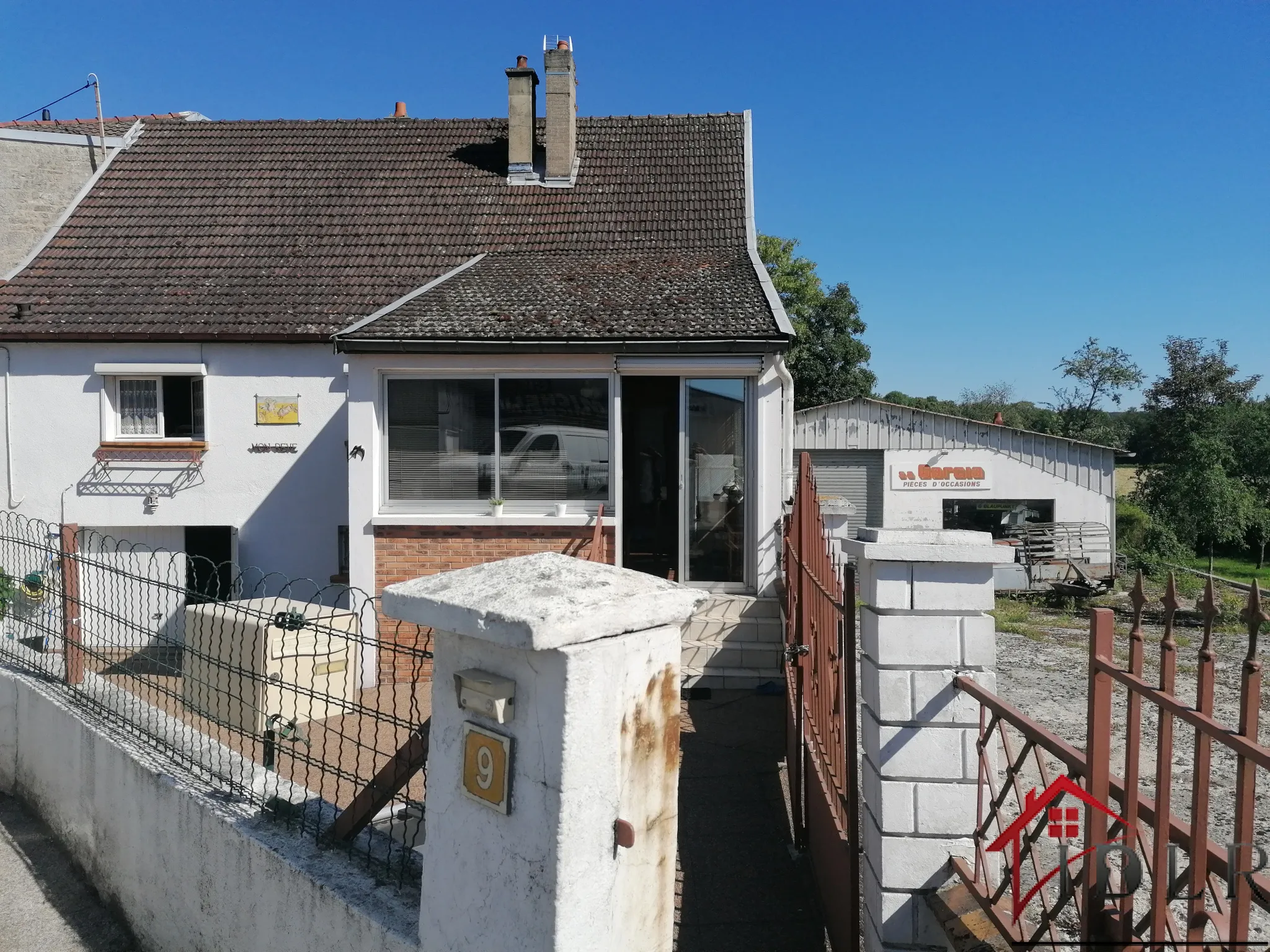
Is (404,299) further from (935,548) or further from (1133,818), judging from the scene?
(1133,818)

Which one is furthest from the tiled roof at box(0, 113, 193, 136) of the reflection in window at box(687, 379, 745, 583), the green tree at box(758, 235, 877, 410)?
the green tree at box(758, 235, 877, 410)

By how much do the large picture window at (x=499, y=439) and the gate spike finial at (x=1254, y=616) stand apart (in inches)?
298

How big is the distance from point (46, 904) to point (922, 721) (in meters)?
4.37

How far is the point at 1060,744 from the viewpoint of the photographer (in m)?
2.45

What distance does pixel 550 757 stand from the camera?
228 cm

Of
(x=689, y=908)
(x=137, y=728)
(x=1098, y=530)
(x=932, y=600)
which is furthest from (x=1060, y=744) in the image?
(x=1098, y=530)

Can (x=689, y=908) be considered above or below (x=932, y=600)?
below

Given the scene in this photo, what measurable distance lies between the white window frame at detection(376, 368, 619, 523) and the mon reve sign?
1486cm

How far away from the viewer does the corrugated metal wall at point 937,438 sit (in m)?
21.2

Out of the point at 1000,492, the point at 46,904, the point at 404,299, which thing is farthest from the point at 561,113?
the point at 1000,492

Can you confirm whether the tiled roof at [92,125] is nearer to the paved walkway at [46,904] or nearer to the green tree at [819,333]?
the paved walkway at [46,904]

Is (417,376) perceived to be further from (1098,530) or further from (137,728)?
(1098,530)

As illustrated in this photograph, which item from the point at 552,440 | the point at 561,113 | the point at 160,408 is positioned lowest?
the point at 552,440

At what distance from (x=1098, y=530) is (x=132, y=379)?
19.5 m
